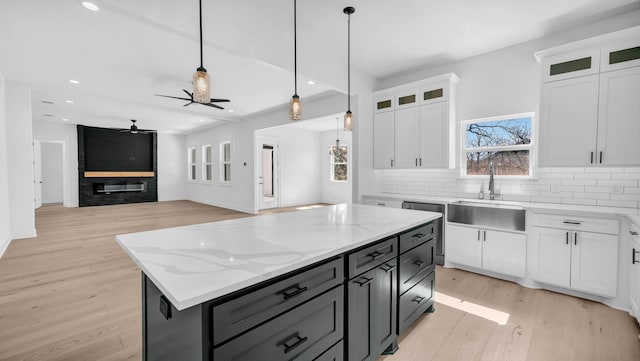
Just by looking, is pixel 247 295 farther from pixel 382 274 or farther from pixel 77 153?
pixel 77 153

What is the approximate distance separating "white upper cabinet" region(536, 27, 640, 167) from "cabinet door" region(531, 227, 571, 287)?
751 mm

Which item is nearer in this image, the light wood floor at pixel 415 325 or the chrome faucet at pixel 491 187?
the light wood floor at pixel 415 325

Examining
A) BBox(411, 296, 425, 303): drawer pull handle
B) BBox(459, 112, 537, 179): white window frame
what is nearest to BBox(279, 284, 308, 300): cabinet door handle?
BBox(411, 296, 425, 303): drawer pull handle

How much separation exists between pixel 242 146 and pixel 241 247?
7089 mm

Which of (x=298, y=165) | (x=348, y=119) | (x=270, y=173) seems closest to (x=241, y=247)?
(x=348, y=119)

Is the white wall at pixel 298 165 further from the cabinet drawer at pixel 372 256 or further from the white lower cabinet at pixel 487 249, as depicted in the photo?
the cabinet drawer at pixel 372 256

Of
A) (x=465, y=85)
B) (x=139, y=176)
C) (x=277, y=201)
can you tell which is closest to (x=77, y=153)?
(x=139, y=176)

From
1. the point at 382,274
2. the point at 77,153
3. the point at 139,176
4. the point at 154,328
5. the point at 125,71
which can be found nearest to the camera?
the point at 154,328

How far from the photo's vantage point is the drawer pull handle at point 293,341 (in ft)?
3.86

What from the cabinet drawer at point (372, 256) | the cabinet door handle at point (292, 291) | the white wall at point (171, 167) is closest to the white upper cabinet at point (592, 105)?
the cabinet drawer at point (372, 256)

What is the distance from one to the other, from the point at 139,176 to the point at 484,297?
37.0 ft

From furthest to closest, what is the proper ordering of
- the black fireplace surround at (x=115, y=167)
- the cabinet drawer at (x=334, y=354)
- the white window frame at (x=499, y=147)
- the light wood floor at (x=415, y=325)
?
1. the black fireplace surround at (x=115, y=167)
2. the white window frame at (x=499, y=147)
3. the light wood floor at (x=415, y=325)
4. the cabinet drawer at (x=334, y=354)

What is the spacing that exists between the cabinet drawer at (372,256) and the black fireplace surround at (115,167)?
35.9ft

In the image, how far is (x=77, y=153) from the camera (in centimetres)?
912
